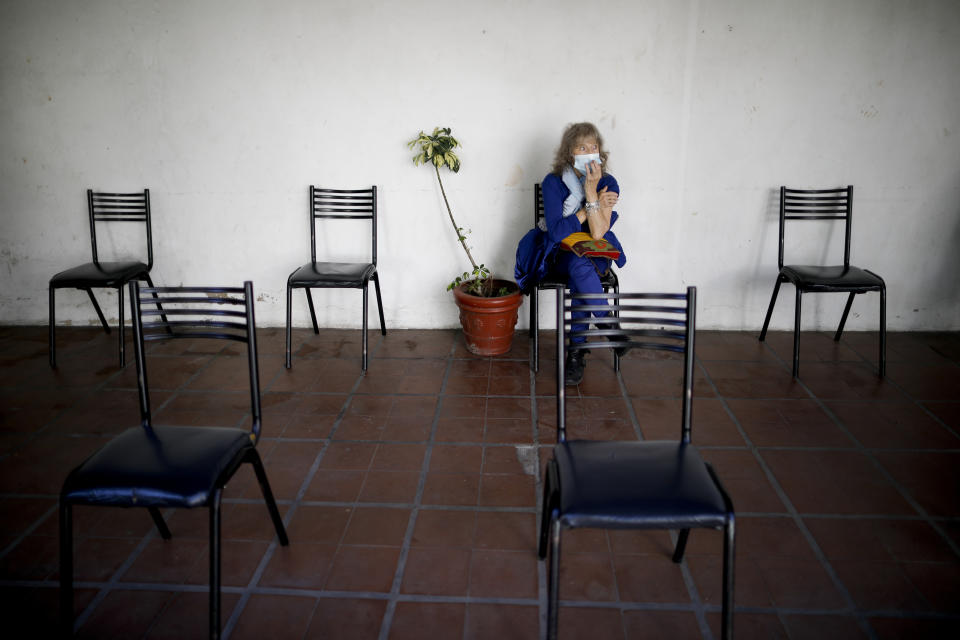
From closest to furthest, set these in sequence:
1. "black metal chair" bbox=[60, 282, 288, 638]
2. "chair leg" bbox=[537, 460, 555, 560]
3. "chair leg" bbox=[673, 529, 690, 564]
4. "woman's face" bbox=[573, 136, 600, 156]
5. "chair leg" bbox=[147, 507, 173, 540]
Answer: "black metal chair" bbox=[60, 282, 288, 638] → "chair leg" bbox=[537, 460, 555, 560] → "chair leg" bbox=[673, 529, 690, 564] → "chair leg" bbox=[147, 507, 173, 540] → "woman's face" bbox=[573, 136, 600, 156]

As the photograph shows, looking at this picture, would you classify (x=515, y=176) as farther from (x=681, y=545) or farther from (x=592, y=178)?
(x=681, y=545)

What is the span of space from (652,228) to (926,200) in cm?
170

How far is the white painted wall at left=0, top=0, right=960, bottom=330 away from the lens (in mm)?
3777

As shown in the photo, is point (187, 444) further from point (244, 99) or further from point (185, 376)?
point (244, 99)

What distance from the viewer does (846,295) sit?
4160 millimetres

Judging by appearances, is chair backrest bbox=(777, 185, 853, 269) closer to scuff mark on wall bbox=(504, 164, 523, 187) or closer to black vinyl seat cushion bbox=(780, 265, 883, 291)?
black vinyl seat cushion bbox=(780, 265, 883, 291)

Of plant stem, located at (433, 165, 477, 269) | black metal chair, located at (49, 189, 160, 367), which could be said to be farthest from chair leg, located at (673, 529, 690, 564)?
black metal chair, located at (49, 189, 160, 367)

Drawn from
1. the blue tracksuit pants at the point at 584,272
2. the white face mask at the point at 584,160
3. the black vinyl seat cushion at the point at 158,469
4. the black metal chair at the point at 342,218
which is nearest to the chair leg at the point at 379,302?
the black metal chair at the point at 342,218

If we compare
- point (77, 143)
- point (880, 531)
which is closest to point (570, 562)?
point (880, 531)

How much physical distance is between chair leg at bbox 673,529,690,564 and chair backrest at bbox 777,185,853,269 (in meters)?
2.35

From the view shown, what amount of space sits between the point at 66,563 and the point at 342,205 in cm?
280

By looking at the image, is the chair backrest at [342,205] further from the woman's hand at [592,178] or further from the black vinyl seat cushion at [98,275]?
the woman's hand at [592,178]

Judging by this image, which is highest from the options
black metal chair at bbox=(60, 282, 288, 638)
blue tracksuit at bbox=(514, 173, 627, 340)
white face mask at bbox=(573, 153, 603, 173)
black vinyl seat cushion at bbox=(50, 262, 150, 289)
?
white face mask at bbox=(573, 153, 603, 173)

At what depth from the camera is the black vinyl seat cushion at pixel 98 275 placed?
3.73 metres
